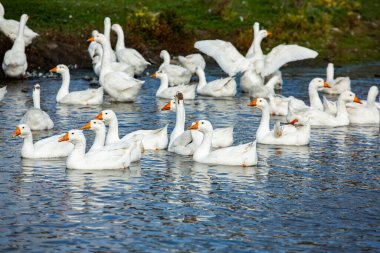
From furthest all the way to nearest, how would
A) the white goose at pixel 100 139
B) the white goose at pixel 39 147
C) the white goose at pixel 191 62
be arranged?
1. the white goose at pixel 191 62
2. the white goose at pixel 39 147
3. the white goose at pixel 100 139

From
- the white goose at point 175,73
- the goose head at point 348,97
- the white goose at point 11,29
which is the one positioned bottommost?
the goose head at point 348,97

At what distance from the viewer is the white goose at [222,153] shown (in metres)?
16.3

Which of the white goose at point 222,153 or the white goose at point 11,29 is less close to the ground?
the white goose at point 11,29

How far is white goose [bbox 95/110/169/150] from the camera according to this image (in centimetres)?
1748

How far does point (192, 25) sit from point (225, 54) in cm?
950

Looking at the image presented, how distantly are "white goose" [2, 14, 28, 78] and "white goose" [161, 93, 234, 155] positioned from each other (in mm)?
10113

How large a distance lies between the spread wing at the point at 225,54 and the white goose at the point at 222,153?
10.1 metres

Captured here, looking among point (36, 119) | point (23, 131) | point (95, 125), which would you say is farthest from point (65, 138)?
point (36, 119)

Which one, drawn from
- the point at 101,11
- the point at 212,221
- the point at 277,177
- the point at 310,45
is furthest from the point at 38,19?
the point at 212,221

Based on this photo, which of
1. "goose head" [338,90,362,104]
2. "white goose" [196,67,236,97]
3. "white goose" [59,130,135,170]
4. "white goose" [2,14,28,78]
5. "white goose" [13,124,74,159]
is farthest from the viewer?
"white goose" [2,14,28,78]

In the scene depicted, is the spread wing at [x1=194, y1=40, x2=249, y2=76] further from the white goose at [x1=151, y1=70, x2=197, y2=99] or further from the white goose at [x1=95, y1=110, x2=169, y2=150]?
the white goose at [x1=95, y1=110, x2=169, y2=150]

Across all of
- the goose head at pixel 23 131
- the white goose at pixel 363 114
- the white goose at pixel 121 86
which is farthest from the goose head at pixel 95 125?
the white goose at pixel 363 114

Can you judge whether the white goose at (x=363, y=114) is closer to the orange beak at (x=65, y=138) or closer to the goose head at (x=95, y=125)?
the goose head at (x=95, y=125)

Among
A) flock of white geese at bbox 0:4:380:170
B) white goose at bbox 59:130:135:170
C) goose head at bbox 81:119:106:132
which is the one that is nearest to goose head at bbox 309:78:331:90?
flock of white geese at bbox 0:4:380:170
